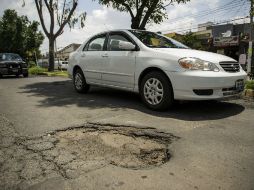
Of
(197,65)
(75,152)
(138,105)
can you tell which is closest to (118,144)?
(75,152)

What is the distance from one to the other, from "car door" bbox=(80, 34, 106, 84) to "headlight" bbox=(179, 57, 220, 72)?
7.32 feet

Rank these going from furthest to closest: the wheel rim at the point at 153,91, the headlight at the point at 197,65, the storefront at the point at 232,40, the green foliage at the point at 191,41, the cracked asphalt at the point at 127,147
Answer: the green foliage at the point at 191,41
the storefront at the point at 232,40
the wheel rim at the point at 153,91
the headlight at the point at 197,65
the cracked asphalt at the point at 127,147

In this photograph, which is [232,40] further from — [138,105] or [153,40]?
[138,105]

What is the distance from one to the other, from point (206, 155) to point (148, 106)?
7.81 ft

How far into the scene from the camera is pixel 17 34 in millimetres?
36812

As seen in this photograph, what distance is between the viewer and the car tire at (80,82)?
7.56 m

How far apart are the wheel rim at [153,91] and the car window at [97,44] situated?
1.90 m

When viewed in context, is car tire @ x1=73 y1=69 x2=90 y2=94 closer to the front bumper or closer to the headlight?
the front bumper

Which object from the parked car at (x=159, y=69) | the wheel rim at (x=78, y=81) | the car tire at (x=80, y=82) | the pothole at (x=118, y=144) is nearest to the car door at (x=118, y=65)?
the parked car at (x=159, y=69)

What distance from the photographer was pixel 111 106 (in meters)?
5.92

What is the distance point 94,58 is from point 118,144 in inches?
144


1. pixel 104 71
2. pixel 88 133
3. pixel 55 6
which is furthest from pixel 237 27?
pixel 88 133

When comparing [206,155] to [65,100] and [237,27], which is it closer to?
[65,100]

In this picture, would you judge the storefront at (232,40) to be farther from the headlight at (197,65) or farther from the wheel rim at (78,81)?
the headlight at (197,65)
